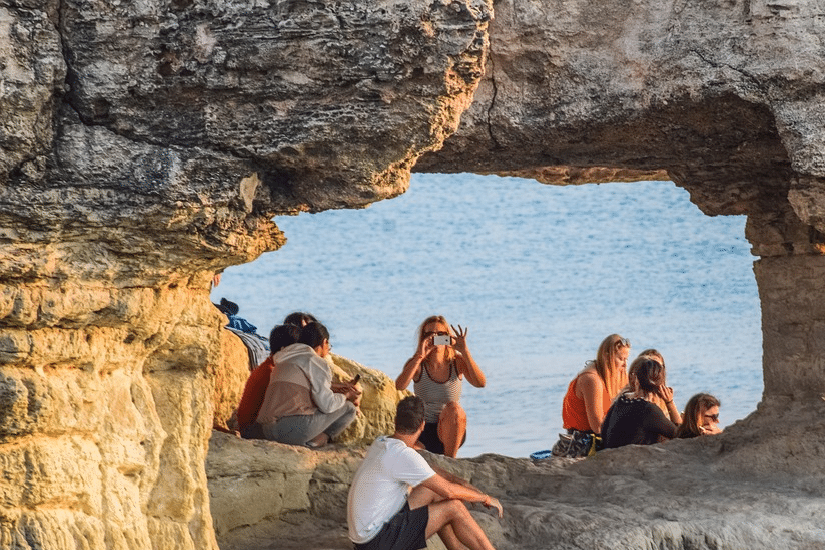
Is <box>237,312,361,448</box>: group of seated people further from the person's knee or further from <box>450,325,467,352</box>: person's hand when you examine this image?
<box>450,325,467,352</box>: person's hand

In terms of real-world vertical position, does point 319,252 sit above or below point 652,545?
above

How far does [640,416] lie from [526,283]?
7.21 metres

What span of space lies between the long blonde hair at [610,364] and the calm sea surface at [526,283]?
5.02 meters

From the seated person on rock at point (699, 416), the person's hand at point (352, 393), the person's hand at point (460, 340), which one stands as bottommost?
the person's hand at point (352, 393)

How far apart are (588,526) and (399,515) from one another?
112cm

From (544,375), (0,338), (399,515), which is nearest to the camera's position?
(0,338)

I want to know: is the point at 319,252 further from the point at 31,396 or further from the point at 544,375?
the point at 31,396

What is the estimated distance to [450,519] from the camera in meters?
6.72

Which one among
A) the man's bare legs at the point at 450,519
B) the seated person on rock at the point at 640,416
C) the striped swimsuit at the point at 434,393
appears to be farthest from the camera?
the striped swimsuit at the point at 434,393

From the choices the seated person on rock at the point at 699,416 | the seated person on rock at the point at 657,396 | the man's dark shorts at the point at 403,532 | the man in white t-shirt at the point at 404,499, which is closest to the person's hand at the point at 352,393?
the seated person on rock at the point at 657,396

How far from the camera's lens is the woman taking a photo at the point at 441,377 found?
8648 millimetres

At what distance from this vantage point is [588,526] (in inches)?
283

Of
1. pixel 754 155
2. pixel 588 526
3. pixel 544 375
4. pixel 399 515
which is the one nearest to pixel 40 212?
pixel 399 515

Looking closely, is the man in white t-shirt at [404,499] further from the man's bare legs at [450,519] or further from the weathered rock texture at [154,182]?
the weathered rock texture at [154,182]
